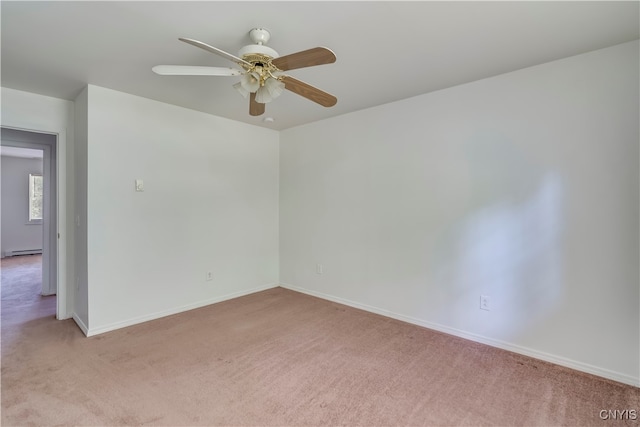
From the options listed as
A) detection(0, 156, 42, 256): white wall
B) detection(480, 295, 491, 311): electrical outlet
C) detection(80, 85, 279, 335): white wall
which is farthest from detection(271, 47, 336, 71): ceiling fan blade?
detection(0, 156, 42, 256): white wall

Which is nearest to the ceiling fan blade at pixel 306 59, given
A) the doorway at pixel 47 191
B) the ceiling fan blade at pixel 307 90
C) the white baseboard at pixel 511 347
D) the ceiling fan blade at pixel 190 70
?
the ceiling fan blade at pixel 307 90

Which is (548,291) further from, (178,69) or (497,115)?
(178,69)

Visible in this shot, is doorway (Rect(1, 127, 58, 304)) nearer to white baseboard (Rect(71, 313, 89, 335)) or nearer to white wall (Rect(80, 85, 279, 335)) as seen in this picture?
white baseboard (Rect(71, 313, 89, 335))

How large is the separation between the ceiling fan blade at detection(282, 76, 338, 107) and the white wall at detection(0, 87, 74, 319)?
2658 millimetres

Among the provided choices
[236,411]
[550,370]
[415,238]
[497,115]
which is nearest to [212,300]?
[236,411]

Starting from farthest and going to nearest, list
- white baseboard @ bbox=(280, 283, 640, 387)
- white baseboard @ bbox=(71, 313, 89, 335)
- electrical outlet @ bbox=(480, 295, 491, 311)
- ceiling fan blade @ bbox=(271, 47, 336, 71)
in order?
white baseboard @ bbox=(71, 313, 89, 335) < electrical outlet @ bbox=(480, 295, 491, 311) < white baseboard @ bbox=(280, 283, 640, 387) < ceiling fan blade @ bbox=(271, 47, 336, 71)

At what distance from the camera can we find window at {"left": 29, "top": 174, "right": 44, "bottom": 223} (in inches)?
286

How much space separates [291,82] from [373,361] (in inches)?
84.1

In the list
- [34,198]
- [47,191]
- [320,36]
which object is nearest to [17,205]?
[34,198]

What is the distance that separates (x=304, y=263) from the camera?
4195mm

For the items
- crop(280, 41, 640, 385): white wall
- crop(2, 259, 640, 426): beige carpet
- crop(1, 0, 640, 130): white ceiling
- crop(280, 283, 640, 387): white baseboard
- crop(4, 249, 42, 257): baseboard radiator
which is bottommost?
crop(2, 259, 640, 426): beige carpet

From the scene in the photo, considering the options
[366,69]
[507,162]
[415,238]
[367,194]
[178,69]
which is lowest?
[415,238]

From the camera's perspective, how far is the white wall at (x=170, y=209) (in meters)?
2.87

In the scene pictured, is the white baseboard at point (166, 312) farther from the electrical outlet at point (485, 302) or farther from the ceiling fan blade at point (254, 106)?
the electrical outlet at point (485, 302)
